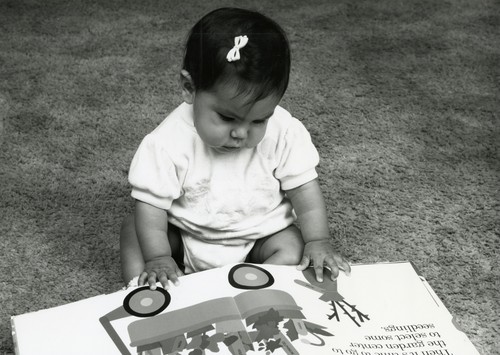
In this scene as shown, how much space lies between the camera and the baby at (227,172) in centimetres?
68

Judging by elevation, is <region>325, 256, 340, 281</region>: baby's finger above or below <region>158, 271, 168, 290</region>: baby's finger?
below

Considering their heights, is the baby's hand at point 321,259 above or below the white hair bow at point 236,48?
below

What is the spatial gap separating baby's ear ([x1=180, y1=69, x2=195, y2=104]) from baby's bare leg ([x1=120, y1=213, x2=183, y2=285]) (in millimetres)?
184

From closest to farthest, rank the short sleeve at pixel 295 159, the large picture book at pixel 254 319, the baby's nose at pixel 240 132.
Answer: the large picture book at pixel 254 319 < the baby's nose at pixel 240 132 < the short sleeve at pixel 295 159

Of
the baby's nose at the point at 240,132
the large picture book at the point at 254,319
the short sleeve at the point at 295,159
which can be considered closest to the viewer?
the large picture book at the point at 254,319

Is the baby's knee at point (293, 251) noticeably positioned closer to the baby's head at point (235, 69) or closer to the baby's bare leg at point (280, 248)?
the baby's bare leg at point (280, 248)

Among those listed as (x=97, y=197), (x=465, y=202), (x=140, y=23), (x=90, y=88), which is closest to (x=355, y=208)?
(x=465, y=202)

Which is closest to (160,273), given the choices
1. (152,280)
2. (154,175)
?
(152,280)

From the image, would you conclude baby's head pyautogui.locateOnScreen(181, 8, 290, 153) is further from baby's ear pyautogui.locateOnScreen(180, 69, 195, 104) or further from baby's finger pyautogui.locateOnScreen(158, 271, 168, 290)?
baby's finger pyautogui.locateOnScreen(158, 271, 168, 290)

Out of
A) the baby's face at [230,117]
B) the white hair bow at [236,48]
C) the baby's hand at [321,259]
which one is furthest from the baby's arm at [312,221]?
the white hair bow at [236,48]

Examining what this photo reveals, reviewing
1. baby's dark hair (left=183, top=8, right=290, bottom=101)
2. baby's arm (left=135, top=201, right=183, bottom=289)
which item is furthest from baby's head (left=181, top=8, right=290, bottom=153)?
baby's arm (left=135, top=201, right=183, bottom=289)

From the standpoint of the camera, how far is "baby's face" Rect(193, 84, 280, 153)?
0.69 meters

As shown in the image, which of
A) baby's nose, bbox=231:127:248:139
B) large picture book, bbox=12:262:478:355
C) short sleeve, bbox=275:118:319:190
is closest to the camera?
large picture book, bbox=12:262:478:355

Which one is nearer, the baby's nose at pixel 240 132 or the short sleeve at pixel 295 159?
the baby's nose at pixel 240 132
